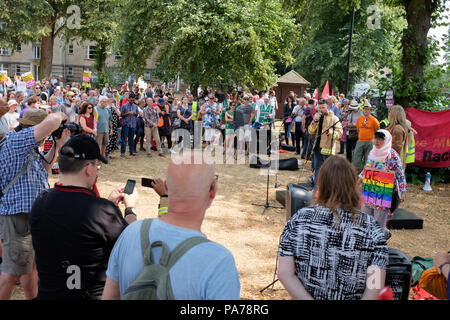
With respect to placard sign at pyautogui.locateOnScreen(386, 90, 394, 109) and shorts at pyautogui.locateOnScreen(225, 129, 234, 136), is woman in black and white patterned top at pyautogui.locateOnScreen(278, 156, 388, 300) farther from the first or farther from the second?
shorts at pyautogui.locateOnScreen(225, 129, 234, 136)

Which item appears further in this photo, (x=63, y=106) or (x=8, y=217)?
(x=63, y=106)

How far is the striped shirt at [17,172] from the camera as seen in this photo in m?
→ 3.48

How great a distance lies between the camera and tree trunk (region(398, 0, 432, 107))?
37.5 feet

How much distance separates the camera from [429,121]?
36.7 ft

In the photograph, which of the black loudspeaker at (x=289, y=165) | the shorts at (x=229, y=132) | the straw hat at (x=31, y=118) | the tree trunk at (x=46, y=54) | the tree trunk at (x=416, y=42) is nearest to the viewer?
the straw hat at (x=31, y=118)

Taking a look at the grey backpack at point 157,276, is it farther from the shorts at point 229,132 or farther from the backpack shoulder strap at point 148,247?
the shorts at point 229,132

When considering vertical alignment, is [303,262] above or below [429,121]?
below

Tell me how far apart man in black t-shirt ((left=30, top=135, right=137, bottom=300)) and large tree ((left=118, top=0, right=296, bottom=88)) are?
56.2 feet

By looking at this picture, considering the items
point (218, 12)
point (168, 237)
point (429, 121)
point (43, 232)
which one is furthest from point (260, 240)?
point (218, 12)

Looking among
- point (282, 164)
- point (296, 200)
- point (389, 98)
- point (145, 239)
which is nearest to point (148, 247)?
point (145, 239)

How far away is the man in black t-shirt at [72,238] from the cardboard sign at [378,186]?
168 inches

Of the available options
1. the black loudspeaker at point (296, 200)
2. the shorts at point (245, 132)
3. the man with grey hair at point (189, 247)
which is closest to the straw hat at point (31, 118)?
the man with grey hair at point (189, 247)

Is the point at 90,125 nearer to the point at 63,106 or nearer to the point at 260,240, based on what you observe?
the point at 63,106
